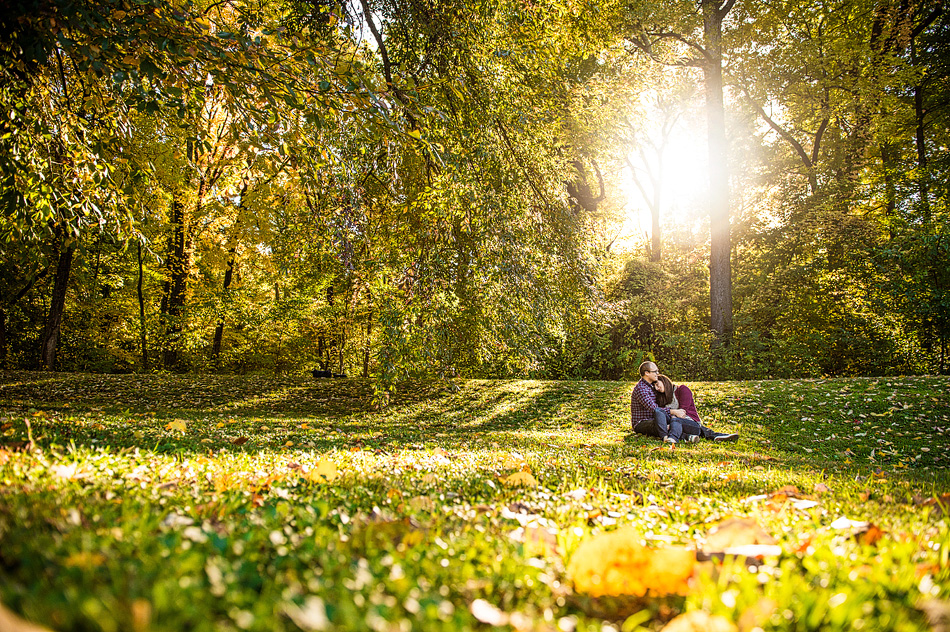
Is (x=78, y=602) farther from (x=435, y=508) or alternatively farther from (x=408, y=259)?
(x=408, y=259)

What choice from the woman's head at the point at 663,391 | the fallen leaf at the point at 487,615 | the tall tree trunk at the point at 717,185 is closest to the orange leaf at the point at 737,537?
the fallen leaf at the point at 487,615

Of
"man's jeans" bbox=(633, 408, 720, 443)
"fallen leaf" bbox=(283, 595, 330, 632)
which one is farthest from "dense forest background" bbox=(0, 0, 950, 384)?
"fallen leaf" bbox=(283, 595, 330, 632)

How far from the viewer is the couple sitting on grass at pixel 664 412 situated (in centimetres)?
745

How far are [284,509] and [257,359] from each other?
23309mm

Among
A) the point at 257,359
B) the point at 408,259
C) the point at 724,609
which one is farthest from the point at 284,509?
the point at 257,359

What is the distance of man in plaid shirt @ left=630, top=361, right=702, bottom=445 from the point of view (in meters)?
7.43

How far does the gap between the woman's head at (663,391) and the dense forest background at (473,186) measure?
2.15 metres

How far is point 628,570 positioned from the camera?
3.96 feet

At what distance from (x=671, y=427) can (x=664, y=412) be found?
249 mm

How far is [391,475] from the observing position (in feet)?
9.52

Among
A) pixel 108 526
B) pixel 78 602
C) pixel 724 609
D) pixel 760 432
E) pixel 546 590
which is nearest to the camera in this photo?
pixel 78 602

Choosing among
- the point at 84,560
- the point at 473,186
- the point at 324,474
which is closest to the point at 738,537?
the point at 84,560

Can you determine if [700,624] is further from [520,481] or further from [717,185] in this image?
[717,185]

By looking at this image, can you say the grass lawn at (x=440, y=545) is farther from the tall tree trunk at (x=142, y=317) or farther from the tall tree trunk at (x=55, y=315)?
the tall tree trunk at (x=142, y=317)
